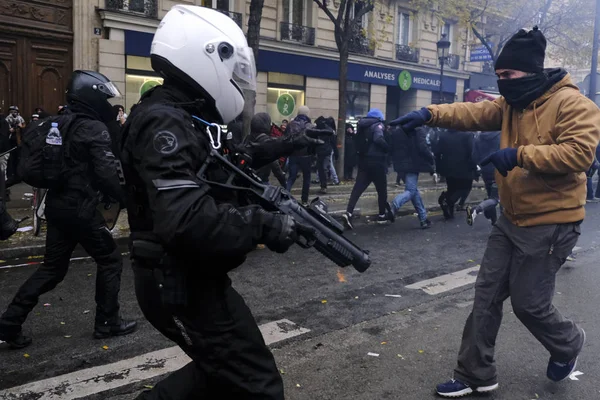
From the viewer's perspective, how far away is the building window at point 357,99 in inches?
888

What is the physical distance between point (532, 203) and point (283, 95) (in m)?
17.5

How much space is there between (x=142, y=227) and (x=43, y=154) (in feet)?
7.45

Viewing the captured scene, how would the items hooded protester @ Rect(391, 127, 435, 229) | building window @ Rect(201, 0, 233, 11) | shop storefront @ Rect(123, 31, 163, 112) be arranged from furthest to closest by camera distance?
building window @ Rect(201, 0, 233, 11) → shop storefront @ Rect(123, 31, 163, 112) → hooded protester @ Rect(391, 127, 435, 229)

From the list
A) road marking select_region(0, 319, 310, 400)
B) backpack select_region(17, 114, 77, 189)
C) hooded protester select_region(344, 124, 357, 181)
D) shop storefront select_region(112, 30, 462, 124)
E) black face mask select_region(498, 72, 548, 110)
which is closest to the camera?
black face mask select_region(498, 72, 548, 110)

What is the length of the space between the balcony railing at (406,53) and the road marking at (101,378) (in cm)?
2219

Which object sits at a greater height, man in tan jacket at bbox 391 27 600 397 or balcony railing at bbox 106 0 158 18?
balcony railing at bbox 106 0 158 18

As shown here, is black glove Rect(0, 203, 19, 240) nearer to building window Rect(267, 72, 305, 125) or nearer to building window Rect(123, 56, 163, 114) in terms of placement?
building window Rect(123, 56, 163, 114)

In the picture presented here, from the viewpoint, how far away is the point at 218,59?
221 cm

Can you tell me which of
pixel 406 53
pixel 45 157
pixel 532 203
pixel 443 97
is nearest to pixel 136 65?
pixel 406 53

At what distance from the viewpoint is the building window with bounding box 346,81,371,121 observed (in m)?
22.5

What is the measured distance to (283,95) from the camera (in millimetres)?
20266

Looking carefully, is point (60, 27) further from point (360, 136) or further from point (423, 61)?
point (423, 61)

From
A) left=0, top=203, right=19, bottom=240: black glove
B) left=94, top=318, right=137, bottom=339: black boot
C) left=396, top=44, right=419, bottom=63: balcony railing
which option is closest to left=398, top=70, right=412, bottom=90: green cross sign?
left=396, top=44, right=419, bottom=63: balcony railing

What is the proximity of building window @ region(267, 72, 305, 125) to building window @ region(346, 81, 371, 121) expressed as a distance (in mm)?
2388
